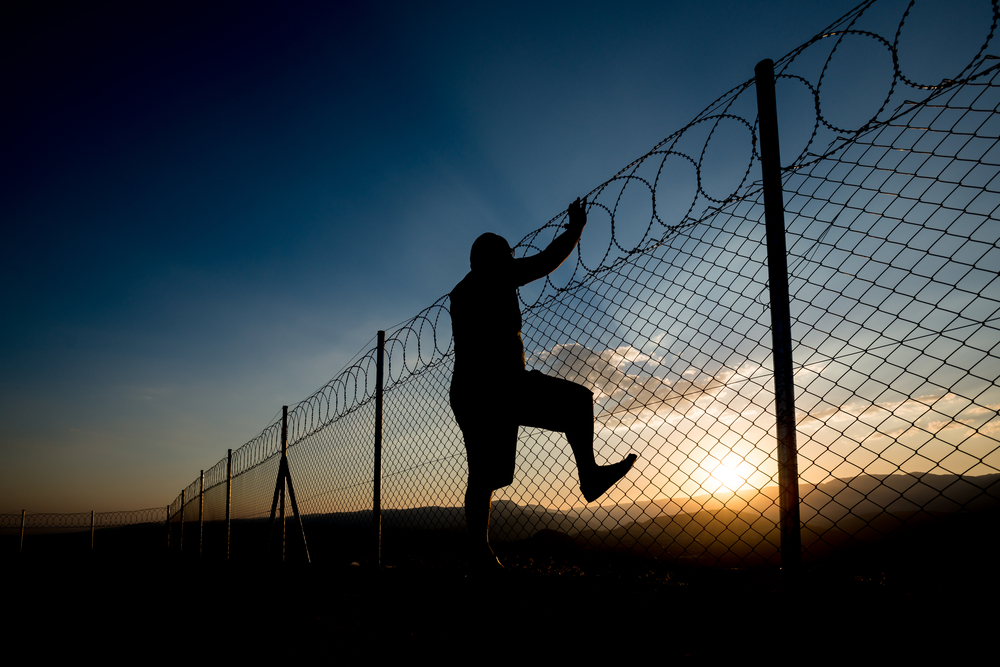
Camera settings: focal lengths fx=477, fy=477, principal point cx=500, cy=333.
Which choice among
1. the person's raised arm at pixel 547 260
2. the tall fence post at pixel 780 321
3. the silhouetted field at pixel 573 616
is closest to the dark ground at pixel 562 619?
the silhouetted field at pixel 573 616

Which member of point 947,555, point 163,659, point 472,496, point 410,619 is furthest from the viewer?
point 947,555

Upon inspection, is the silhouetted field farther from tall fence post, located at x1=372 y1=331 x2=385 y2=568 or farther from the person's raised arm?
the person's raised arm

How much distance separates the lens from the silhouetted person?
2289 mm

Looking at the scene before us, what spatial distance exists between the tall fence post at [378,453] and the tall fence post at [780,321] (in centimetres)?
323

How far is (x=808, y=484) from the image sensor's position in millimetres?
1792

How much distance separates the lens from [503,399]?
2.29 m

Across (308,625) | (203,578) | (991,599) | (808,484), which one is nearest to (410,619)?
(308,625)

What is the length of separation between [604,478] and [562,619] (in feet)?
2.04

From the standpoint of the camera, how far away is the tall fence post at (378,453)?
4.13 metres

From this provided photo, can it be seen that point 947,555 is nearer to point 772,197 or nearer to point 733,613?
point 733,613

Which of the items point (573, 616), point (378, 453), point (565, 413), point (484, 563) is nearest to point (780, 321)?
point (565, 413)

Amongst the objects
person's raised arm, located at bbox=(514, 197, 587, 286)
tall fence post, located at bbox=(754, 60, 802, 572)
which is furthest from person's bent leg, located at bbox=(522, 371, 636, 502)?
tall fence post, located at bbox=(754, 60, 802, 572)

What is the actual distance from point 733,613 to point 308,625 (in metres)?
1.73

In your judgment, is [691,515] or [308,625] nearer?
[308,625]
